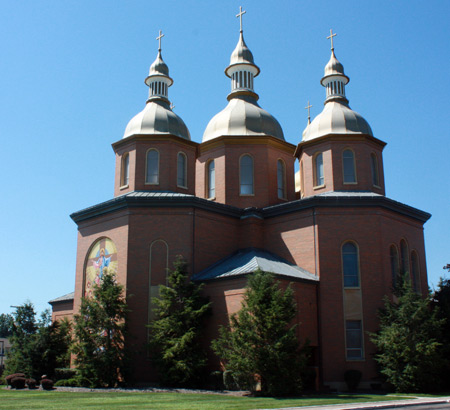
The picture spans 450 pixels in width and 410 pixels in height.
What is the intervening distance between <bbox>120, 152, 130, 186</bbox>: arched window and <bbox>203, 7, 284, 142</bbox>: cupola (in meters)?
6.02

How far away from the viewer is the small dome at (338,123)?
108 ft

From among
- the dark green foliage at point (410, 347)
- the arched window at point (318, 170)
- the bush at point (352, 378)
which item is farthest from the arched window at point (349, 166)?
the bush at point (352, 378)

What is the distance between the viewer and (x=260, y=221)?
106ft

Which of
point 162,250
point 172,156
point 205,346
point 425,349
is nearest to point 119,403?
point 205,346

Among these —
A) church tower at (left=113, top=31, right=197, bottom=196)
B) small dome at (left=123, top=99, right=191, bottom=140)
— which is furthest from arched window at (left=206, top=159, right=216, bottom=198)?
small dome at (left=123, top=99, right=191, bottom=140)

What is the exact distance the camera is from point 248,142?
35062 mm

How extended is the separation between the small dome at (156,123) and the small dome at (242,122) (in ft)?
9.46

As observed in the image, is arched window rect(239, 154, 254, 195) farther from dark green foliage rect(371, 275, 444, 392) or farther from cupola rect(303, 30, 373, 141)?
dark green foliage rect(371, 275, 444, 392)

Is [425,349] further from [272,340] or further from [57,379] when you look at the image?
[57,379]

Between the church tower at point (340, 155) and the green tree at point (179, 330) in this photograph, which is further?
the church tower at point (340, 155)

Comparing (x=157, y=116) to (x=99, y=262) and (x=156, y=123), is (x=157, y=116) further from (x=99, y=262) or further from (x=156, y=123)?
(x=99, y=262)

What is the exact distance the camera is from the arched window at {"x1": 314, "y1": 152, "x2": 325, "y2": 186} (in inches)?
1291

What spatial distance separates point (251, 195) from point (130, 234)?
881 centimetres

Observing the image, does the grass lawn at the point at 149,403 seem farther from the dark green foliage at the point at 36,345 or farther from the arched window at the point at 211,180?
the arched window at the point at 211,180
